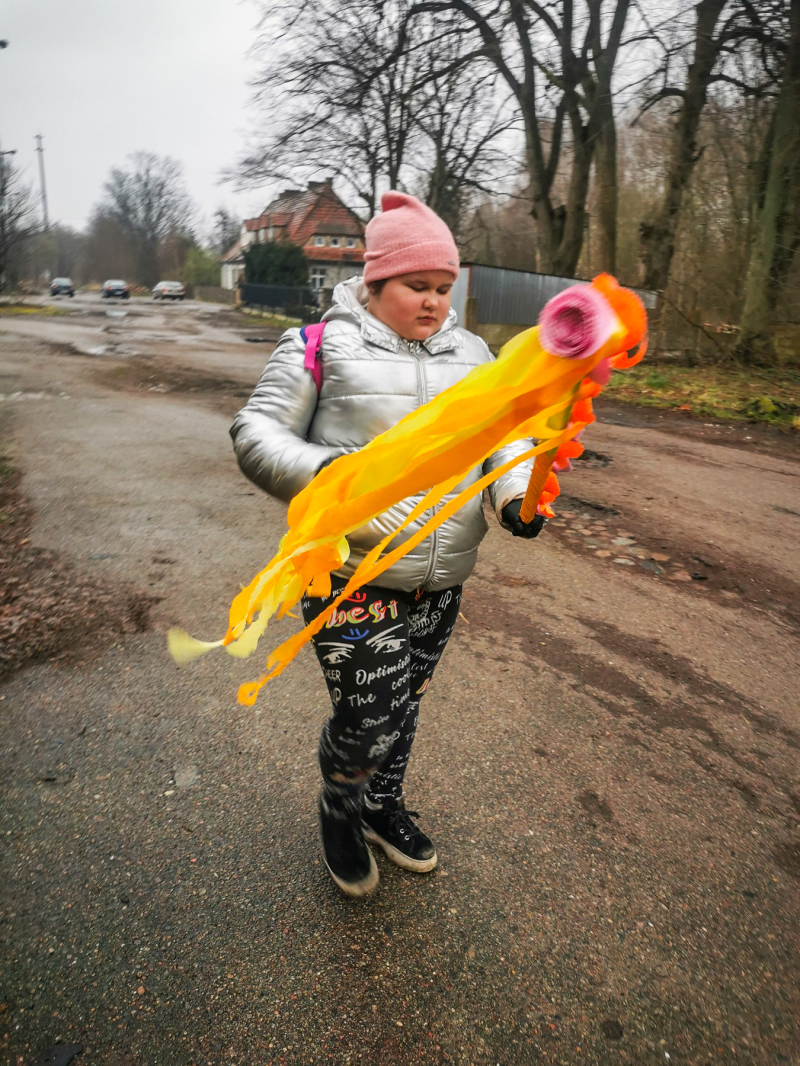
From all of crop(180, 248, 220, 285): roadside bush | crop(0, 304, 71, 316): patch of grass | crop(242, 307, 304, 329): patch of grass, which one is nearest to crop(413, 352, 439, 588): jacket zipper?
crop(242, 307, 304, 329): patch of grass

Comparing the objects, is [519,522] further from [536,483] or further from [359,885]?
[359,885]

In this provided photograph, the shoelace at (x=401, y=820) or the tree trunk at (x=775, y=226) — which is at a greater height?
the tree trunk at (x=775, y=226)

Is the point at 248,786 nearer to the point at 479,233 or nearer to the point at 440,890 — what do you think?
the point at 440,890

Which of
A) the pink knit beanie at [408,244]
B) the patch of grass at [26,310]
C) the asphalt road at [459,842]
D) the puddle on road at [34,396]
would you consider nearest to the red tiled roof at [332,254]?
the patch of grass at [26,310]

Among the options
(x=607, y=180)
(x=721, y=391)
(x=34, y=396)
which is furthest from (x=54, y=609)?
(x=607, y=180)

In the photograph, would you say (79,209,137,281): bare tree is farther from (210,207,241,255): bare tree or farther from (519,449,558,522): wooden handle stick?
(519,449,558,522): wooden handle stick

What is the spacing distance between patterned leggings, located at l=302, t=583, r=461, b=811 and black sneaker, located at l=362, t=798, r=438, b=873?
31 cm

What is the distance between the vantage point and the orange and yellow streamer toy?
1284 mm

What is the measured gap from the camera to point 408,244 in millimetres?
1727

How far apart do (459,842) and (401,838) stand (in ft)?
0.74

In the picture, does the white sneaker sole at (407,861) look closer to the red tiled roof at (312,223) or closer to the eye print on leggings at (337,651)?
the eye print on leggings at (337,651)

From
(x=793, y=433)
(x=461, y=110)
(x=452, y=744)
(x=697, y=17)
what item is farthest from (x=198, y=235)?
(x=452, y=744)

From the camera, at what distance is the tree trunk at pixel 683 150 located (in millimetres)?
11750

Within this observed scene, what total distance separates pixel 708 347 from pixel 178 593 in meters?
11.5
